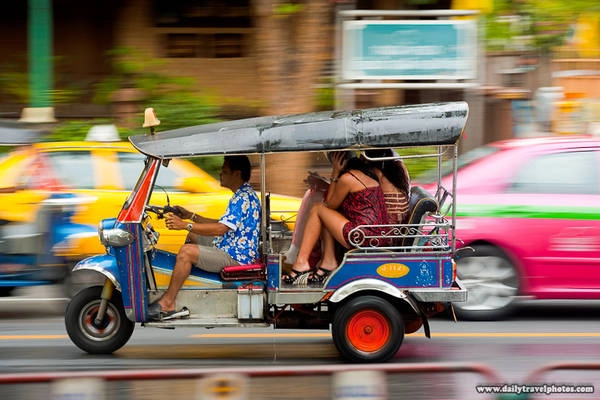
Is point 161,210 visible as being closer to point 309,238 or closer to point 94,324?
point 94,324

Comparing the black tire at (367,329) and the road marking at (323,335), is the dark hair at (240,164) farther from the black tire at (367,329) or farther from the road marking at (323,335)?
the road marking at (323,335)

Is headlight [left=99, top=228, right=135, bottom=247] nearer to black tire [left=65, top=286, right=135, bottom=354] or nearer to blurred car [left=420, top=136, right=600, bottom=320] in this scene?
black tire [left=65, top=286, right=135, bottom=354]

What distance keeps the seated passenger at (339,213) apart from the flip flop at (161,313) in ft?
2.65

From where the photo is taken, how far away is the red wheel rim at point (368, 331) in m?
7.48

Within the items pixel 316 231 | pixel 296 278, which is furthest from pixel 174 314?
pixel 316 231

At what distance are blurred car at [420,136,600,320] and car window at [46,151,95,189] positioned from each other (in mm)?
3700

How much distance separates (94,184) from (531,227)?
4.31m

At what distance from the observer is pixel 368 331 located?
7.50 meters

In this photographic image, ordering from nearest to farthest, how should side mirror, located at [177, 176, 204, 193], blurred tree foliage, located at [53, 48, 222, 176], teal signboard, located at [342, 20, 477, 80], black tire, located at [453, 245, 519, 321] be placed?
black tire, located at [453, 245, 519, 321]
side mirror, located at [177, 176, 204, 193]
teal signboard, located at [342, 20, 477, 80]
blurred tree foliage, located at [53, 48, 222, 176]

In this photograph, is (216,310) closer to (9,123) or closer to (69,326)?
(69,326)

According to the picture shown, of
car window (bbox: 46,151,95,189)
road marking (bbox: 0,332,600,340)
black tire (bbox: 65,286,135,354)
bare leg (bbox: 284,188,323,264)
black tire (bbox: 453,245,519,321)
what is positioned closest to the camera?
black tire (bbox: 65,286,135,354)

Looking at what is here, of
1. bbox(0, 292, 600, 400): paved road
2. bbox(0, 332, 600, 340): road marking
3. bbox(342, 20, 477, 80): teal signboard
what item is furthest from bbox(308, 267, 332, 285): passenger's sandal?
bbox(342, 20, 477, 80): teal signboard

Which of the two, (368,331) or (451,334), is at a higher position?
(368,331)

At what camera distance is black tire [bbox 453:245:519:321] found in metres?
9.45
